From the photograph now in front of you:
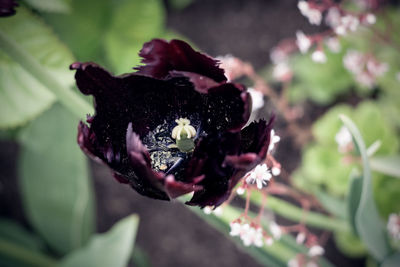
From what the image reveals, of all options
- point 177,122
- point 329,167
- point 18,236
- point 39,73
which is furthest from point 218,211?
point 18,236

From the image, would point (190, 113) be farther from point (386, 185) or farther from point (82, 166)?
point (386, 185)

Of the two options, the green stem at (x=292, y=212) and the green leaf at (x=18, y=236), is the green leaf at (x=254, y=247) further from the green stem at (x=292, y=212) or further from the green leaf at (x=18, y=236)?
the green leaf at (x=18, y=236)

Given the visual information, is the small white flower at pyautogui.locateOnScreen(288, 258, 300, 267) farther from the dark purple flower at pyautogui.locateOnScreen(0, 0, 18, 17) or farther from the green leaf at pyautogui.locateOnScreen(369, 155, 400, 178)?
the dark purple flower at pyautogui.locateOnScreen(0, 0, 18, 17)

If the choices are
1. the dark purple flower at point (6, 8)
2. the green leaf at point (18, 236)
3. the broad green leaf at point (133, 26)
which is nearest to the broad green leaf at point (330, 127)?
the broad green leaf at point (133, 26)

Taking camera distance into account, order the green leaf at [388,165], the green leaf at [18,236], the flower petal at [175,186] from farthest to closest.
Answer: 1. the green leaf at [18,236]
2. the green leaf at [388,165]
3. the flower petal at [175,186]

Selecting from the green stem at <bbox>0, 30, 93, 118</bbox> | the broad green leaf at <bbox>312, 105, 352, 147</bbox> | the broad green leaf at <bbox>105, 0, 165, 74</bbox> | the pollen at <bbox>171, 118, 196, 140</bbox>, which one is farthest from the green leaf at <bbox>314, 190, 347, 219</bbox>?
the broad green leaf at <bbox>105, 0, 165, 74</bbox>

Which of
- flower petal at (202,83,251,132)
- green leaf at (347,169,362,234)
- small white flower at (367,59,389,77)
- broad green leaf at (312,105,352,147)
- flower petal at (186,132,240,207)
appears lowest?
broad green leaf at (312,105,352,147)
